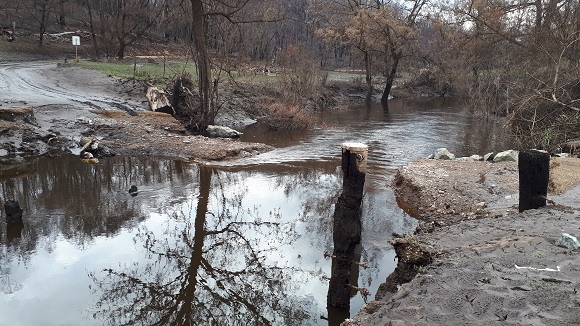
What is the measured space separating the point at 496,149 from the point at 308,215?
408 inches

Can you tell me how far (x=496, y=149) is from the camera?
17188mm

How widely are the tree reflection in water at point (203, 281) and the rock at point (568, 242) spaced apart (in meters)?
3.28

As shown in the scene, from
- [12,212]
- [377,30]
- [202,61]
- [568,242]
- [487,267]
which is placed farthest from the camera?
[377,30]

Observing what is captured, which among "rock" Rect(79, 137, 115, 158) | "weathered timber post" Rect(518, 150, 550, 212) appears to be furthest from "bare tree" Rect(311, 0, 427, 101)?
"weathered timber post" Rect(518, 150, 550, 212)

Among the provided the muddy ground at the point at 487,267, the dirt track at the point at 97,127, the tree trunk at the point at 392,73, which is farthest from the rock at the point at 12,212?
the tree trunk at the point at 392,73

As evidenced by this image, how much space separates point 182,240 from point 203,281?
1659mm

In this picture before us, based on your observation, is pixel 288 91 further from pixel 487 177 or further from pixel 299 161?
pixel 487 177

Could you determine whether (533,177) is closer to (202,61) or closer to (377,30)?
(202,61)

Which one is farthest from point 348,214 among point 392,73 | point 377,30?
point 392,73

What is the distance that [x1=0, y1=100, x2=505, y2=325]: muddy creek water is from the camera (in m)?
6.24

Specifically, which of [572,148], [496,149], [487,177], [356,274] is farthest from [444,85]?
[356,274]

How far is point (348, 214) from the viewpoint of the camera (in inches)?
227

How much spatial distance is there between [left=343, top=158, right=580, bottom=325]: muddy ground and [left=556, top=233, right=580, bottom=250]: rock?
0.10 meters

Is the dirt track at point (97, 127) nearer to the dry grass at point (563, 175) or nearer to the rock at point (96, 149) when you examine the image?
the rock at point (96, 149)
